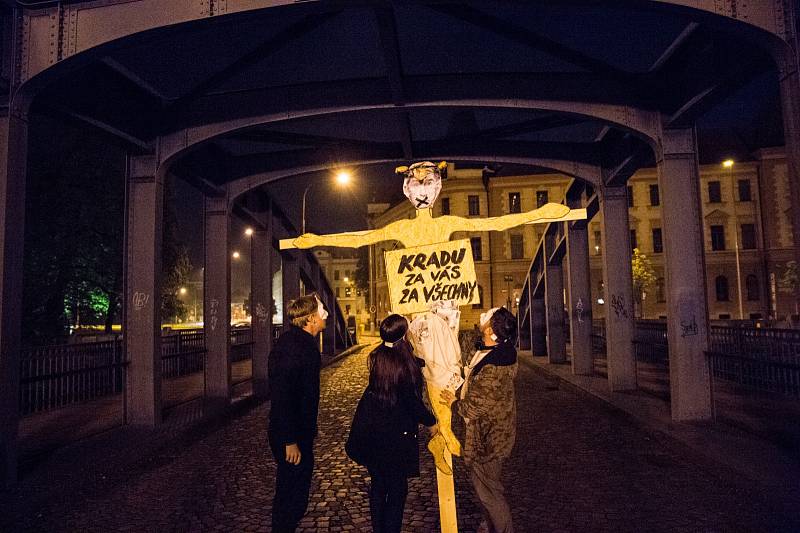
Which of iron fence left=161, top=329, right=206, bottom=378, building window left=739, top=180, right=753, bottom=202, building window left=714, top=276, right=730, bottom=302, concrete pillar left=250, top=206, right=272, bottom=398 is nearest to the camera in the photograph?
concrete pillar left=250, top=206, right=272, bottom=398

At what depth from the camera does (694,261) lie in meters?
8.64

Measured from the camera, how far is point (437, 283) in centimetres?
423

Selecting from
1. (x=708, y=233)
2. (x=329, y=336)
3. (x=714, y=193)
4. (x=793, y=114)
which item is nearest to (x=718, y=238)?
(x=708, y=233)

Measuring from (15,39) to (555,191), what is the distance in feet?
158

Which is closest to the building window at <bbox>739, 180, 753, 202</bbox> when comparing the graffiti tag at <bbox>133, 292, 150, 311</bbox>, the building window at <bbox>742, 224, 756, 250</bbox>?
the building window at <bbox>742, 224, 756, 250</bbox>

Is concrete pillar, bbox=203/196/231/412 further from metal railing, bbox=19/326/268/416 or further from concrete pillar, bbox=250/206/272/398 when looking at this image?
concrete pillar, bbox=250/206/272/398

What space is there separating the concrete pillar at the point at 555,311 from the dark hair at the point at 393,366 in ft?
46.9

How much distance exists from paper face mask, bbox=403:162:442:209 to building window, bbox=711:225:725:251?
5165 cm

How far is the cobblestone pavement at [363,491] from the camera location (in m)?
4.68

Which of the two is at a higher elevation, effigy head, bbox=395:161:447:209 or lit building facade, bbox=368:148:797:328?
lit building facade, bbox=368:148:797:328

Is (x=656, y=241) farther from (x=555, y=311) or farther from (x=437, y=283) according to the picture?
(x=437, y=283)

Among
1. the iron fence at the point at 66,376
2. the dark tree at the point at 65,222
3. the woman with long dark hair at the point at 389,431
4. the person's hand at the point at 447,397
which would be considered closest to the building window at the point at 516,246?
the dark tree at the point at 65,222

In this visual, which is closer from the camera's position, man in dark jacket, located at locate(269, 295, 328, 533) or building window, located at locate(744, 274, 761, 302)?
man in dark jacket, located at locate(269, 295, 328, 533)

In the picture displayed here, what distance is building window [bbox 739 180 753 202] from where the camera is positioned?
47.2 meters
